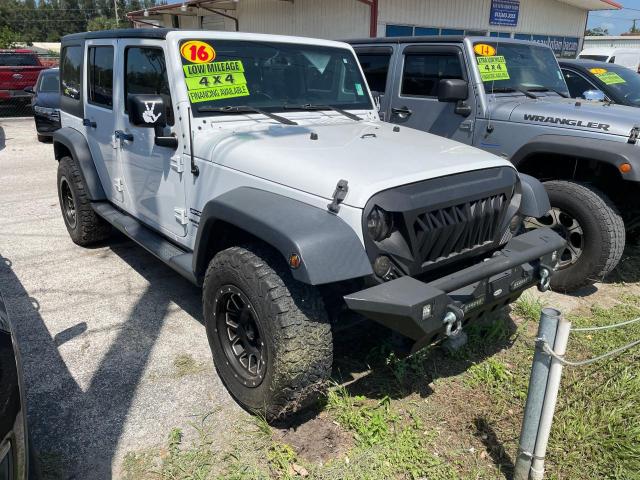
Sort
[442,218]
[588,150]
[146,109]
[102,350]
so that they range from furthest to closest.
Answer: [588,150]
[102,350]
[146,109]
[442,218]

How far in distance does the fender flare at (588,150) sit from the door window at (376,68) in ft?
5.98

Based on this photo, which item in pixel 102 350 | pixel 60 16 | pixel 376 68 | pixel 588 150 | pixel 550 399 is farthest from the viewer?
pixel 60 16

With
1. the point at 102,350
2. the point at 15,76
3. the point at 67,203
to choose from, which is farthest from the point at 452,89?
the point at 15,76

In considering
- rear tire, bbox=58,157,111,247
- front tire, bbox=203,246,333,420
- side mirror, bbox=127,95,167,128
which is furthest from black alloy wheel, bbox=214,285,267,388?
rear tire, bbox=58,157,111,247

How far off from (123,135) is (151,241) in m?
0.87

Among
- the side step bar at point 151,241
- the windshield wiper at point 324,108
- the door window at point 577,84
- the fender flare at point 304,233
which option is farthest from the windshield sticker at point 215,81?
the door window at point 577,84

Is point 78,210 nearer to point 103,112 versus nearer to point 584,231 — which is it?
point 103,112

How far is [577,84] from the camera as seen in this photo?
688 cm

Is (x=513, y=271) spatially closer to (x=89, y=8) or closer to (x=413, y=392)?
(x=413, y=392)

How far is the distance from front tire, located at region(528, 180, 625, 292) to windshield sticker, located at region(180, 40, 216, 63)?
2.85m

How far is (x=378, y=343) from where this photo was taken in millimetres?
3449

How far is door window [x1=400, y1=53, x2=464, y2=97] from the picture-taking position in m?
5.12

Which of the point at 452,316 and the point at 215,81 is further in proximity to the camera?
the point at 215,81

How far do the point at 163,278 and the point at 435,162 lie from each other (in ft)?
8.96
